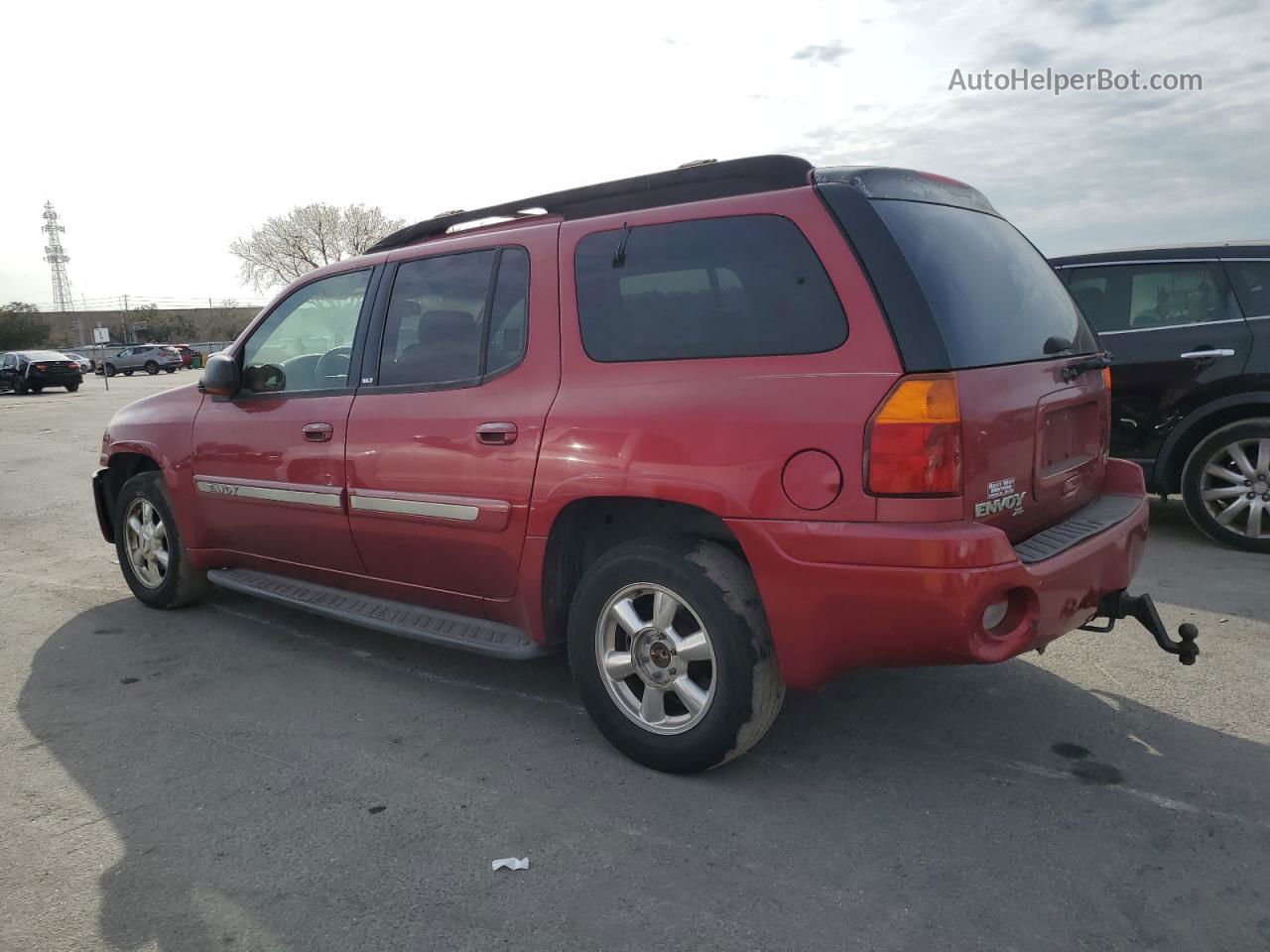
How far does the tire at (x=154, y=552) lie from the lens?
203 inches

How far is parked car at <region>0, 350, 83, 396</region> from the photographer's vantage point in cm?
3234

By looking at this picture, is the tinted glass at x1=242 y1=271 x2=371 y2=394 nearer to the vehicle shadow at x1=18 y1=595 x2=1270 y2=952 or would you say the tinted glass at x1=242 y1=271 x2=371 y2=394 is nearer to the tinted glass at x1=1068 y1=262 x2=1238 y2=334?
the vehicle shadow at x1=18 y1=595 x2=1270 y2=952

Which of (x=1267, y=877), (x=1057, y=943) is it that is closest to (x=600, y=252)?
(x=1057, y=943)

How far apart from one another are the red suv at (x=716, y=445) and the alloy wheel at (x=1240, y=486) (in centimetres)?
265

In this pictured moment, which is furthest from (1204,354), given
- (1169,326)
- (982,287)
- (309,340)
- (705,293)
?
(309,340)

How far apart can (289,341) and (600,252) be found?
A: 193cm

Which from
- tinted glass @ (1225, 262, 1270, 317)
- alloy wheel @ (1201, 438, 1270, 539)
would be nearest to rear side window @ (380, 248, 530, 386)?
alloy wheel @ (1201, 438, 1270, 539)

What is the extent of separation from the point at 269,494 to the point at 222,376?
0.62 metres

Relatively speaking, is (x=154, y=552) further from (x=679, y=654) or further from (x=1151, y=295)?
(x=1151, y=295)

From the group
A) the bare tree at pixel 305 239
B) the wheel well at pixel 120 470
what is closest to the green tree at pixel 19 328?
the bare tree at pixel 305 239

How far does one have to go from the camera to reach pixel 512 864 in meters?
2.72

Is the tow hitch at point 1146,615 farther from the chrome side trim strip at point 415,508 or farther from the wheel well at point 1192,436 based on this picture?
the wheel well at point 1192,436

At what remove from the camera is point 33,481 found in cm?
1045

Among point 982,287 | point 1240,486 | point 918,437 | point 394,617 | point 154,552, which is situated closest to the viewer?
point 918,437
